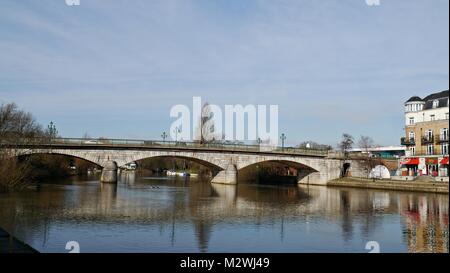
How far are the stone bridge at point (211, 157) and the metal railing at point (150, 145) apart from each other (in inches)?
4.9

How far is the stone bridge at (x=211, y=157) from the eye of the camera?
5869 centimetres

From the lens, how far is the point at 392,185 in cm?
5700

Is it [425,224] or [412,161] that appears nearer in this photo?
[425,224]

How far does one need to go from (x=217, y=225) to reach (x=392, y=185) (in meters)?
37.2

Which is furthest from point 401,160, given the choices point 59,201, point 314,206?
point 59,201

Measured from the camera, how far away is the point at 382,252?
63.3ft

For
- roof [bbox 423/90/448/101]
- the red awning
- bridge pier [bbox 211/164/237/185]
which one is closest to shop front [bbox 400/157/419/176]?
the red awning

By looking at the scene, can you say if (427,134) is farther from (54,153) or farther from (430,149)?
(54,153)

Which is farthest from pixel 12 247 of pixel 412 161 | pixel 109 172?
pixel 412 161

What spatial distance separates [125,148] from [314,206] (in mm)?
30749

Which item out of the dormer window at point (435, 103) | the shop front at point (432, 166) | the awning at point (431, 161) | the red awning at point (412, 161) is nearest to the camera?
the shop front at point (432, 166)

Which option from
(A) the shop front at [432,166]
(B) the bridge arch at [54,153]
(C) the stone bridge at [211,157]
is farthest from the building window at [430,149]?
(B) the bridge arch at [54,153]

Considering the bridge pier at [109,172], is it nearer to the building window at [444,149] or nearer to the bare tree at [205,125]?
the bare tree at [205,125]
